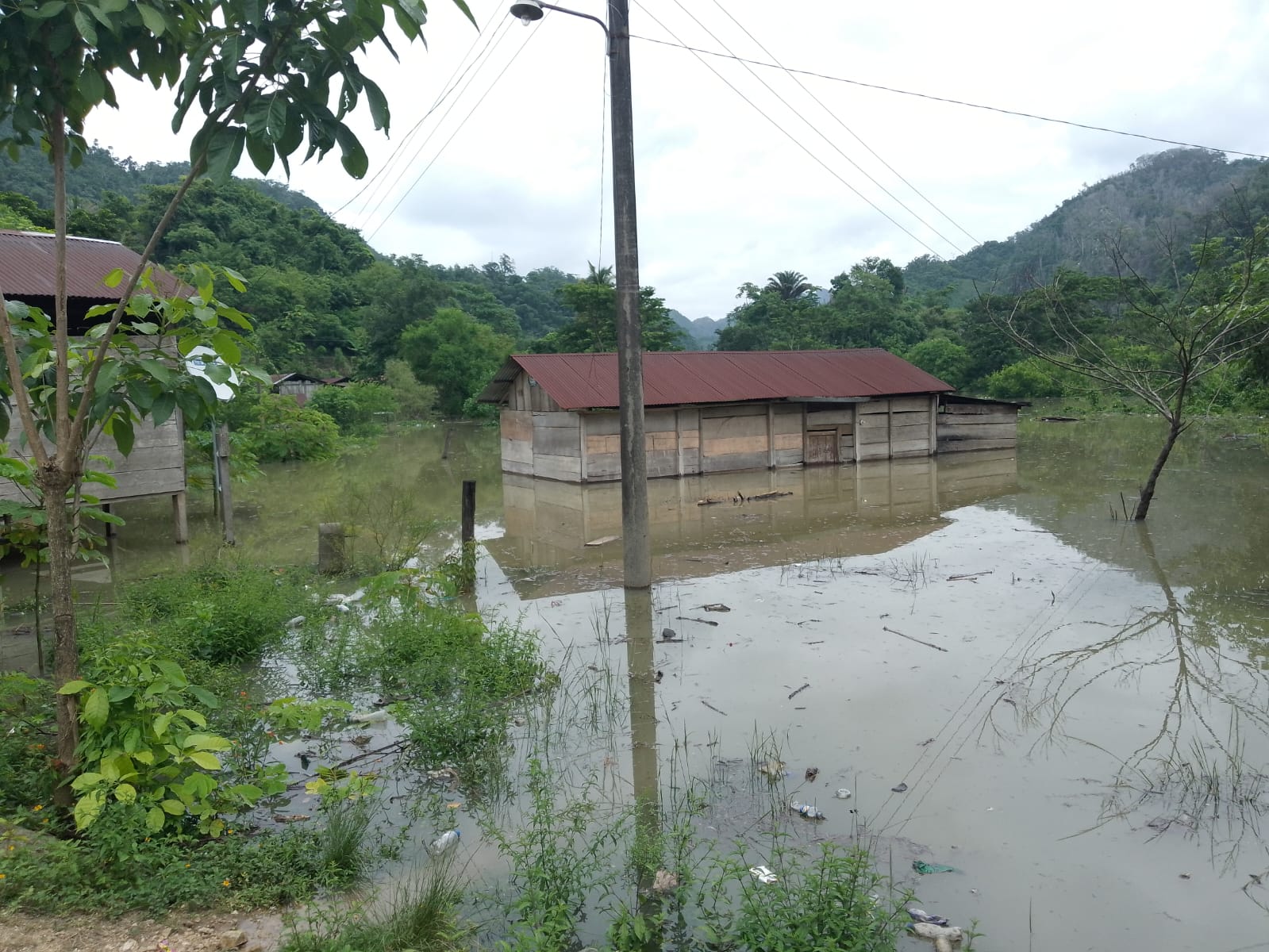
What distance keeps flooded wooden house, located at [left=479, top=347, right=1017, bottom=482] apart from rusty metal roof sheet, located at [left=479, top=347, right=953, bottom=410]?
43 millimetres

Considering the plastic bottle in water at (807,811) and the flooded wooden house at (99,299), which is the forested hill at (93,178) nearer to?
the flooded wooden house at (99,299)

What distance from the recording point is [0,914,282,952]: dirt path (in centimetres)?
318

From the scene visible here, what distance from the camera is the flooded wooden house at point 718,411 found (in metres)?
20.0

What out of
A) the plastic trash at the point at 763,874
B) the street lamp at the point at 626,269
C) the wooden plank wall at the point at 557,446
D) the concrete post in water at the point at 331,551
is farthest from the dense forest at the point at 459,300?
the plastic trash at the point at 763,874

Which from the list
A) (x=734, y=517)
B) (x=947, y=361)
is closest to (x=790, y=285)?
(x=947, y=361)

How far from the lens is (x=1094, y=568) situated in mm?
10656

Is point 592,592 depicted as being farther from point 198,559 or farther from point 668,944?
point 668,944

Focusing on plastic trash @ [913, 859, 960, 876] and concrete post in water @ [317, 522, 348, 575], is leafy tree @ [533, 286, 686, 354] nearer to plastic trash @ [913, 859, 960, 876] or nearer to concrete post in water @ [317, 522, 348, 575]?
concrete post in water @ [317, 522, 348, 575]

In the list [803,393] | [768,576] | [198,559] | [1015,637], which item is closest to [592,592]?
[768,576]

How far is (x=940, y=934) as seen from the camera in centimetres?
373

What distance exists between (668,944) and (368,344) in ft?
173

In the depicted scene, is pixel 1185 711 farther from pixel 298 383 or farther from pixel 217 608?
pixel 298 383

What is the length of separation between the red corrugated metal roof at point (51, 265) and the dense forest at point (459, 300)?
18.9 metres

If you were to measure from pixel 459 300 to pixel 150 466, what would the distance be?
173ft
